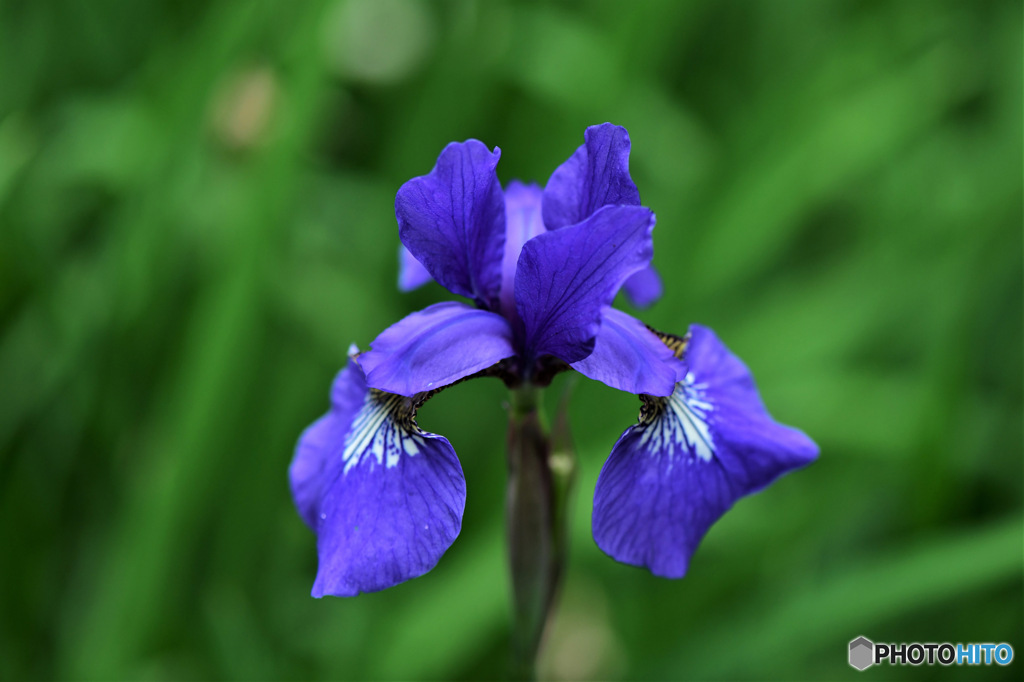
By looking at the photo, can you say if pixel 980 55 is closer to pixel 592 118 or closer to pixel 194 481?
pixel 592 118

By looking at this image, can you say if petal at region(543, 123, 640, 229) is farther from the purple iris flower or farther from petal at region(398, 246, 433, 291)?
petal at region(398, 246, 433, 291)

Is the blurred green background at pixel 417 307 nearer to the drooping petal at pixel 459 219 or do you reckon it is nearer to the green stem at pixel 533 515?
the green stem at pixel 533 515

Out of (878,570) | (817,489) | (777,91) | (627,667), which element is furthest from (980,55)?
(627,667)

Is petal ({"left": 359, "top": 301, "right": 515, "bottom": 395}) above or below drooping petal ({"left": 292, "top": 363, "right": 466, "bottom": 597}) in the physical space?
above

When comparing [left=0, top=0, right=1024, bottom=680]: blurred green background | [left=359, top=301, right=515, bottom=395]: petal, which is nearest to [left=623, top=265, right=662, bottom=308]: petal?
[left=359, top=301, right=515, bottom=395]: petal

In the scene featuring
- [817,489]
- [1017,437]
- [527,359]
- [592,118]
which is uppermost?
[592,118]

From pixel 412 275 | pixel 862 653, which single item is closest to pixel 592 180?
pixel 412 275

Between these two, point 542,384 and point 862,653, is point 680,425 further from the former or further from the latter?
point 862,653
